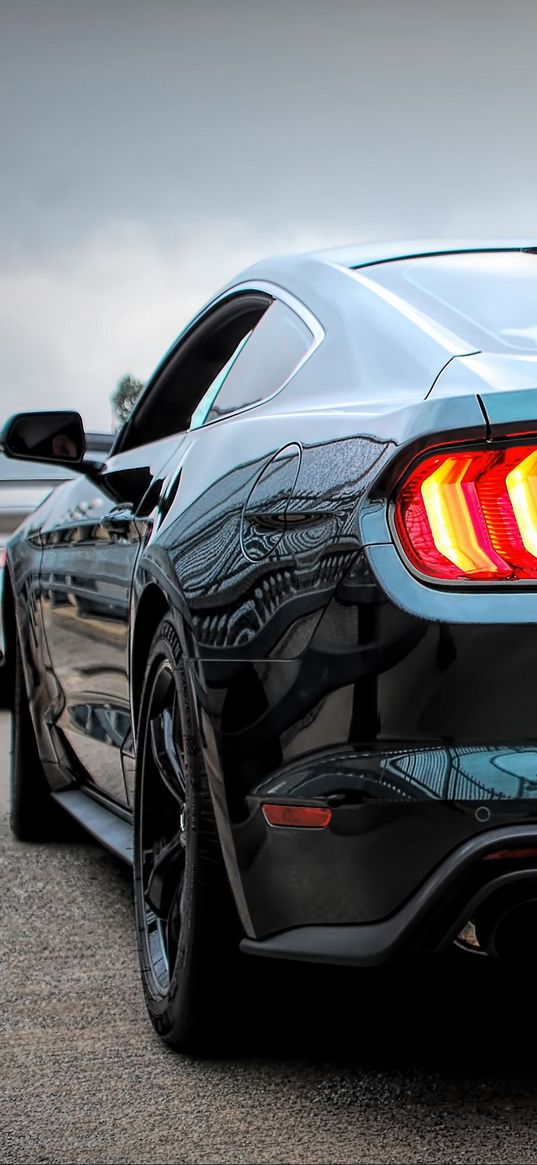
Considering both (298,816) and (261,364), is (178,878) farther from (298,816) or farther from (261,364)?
(261,364)

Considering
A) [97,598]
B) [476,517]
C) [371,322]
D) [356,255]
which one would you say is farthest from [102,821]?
[476,517]

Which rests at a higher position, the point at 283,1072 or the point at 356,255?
the point at 356,255

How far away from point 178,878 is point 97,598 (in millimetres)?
945

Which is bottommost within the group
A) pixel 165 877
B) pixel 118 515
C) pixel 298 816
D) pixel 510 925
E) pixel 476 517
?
pixel 165 877

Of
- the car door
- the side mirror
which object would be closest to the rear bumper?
the car door

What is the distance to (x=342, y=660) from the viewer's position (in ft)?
7.47

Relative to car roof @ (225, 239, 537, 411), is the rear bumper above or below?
below

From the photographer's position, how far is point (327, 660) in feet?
7.55

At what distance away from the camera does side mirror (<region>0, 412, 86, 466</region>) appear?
4.17 meters

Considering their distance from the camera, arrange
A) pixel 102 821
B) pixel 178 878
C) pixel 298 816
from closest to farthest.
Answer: pixel 298 816
pixel 178 878
pixel 102 821

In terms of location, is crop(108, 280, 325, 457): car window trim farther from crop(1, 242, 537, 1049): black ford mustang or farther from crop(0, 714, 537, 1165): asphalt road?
crop(0, 714, 537, 1165): asphalt road

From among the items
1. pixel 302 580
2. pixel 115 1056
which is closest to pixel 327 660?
pixel 302 580

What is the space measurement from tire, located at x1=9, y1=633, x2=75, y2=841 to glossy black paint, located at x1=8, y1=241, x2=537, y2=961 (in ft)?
7.59

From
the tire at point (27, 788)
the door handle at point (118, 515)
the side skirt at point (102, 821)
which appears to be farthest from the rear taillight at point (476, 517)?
the tire at point (27, 788)
